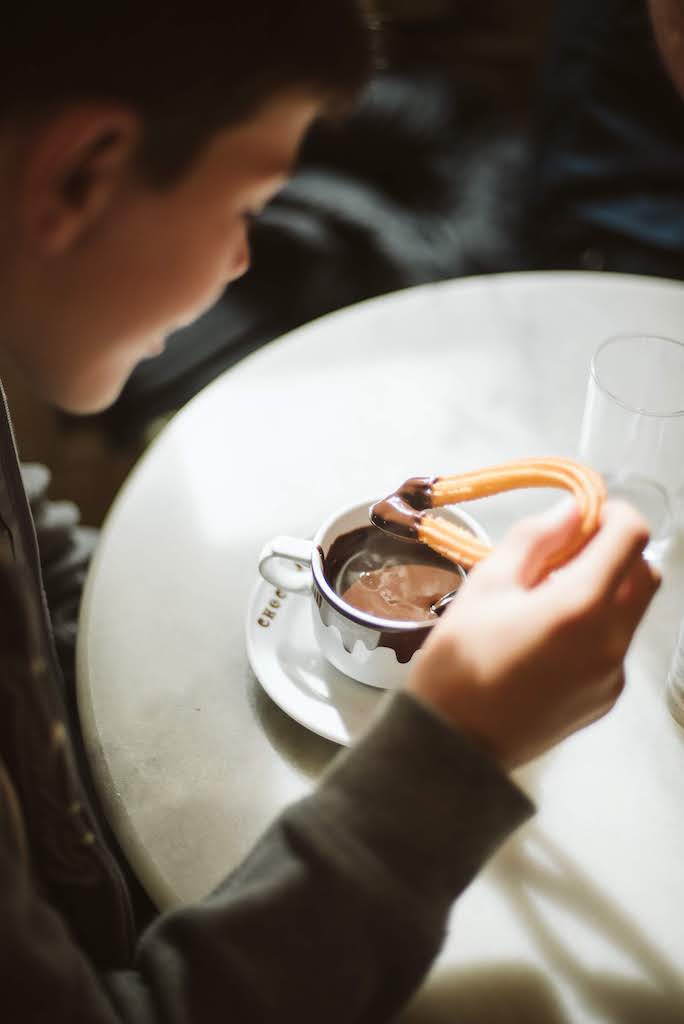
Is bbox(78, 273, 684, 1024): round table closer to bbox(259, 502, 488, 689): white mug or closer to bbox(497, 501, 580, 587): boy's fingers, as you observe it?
bbox(259, 502, 488, 689): white mug

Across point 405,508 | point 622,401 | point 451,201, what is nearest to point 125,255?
point 405,508

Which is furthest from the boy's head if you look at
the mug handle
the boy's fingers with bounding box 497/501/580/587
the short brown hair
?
the boy's fingers with bounding box 497/501/580/587

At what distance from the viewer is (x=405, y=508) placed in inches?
28.7

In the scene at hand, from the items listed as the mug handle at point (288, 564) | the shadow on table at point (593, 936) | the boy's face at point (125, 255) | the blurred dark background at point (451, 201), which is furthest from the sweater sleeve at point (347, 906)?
the blurred dark background at point (451, 201)

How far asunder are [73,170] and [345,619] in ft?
1.18

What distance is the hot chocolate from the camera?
2.48 feet

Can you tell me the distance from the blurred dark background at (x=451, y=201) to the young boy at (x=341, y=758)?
3.19 feet

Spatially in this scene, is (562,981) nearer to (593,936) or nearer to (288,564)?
(593,936)

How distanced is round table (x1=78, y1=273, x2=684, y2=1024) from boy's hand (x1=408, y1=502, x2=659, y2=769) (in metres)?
0.12

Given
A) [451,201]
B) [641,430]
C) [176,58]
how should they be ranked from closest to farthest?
1. [176,58]
2. [641,430]
3. [451,201]

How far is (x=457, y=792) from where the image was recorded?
56 cm

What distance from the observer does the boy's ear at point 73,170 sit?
54 centimetres

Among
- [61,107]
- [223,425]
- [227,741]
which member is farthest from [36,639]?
[223,425]

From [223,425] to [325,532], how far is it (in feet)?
1.03
